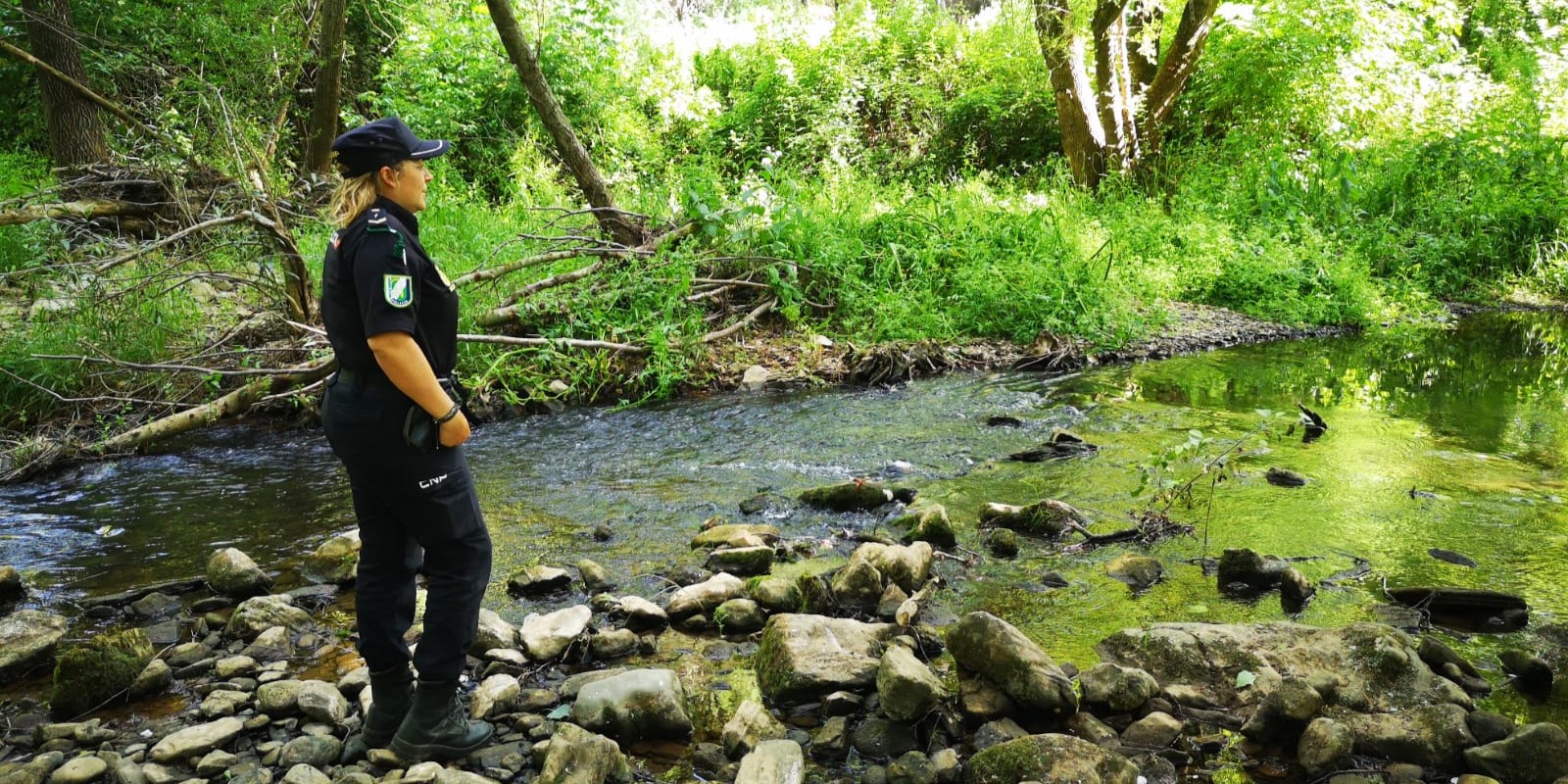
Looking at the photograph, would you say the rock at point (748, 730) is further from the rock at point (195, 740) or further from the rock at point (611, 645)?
the rock at point (195, 740)

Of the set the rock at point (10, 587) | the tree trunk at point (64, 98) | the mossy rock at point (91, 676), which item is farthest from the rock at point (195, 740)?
the tree trunk at point (64, 98)

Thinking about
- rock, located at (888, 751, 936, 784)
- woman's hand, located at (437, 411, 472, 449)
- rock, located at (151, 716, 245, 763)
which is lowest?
rock, located at (888, 751, 936, 784)

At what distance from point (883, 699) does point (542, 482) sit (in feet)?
11.3

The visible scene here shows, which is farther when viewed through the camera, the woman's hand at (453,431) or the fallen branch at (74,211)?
the fallen branch at (74,211)

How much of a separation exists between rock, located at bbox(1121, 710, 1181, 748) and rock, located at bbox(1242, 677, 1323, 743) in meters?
0.21

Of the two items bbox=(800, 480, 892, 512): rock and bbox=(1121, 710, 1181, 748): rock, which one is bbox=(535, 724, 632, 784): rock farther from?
bbox=(800, 480, 892, 512): rock

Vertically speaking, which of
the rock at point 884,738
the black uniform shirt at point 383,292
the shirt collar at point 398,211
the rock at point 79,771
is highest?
the shirt collar at point 398,211

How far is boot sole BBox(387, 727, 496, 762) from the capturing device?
2.80m

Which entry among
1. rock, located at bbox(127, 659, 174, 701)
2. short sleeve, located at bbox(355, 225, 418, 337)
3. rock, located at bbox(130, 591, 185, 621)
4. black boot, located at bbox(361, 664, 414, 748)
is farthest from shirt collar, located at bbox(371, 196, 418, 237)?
rock, located at bbox(130, 591, 185, 621)

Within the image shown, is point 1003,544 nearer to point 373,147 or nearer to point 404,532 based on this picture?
point 404,532

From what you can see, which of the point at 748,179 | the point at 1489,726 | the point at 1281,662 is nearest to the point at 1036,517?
the point at 1281,662

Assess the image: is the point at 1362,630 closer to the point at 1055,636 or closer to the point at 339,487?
the point at 1055,636

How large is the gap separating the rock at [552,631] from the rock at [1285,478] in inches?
142

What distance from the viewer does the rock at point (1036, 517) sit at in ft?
15.0
